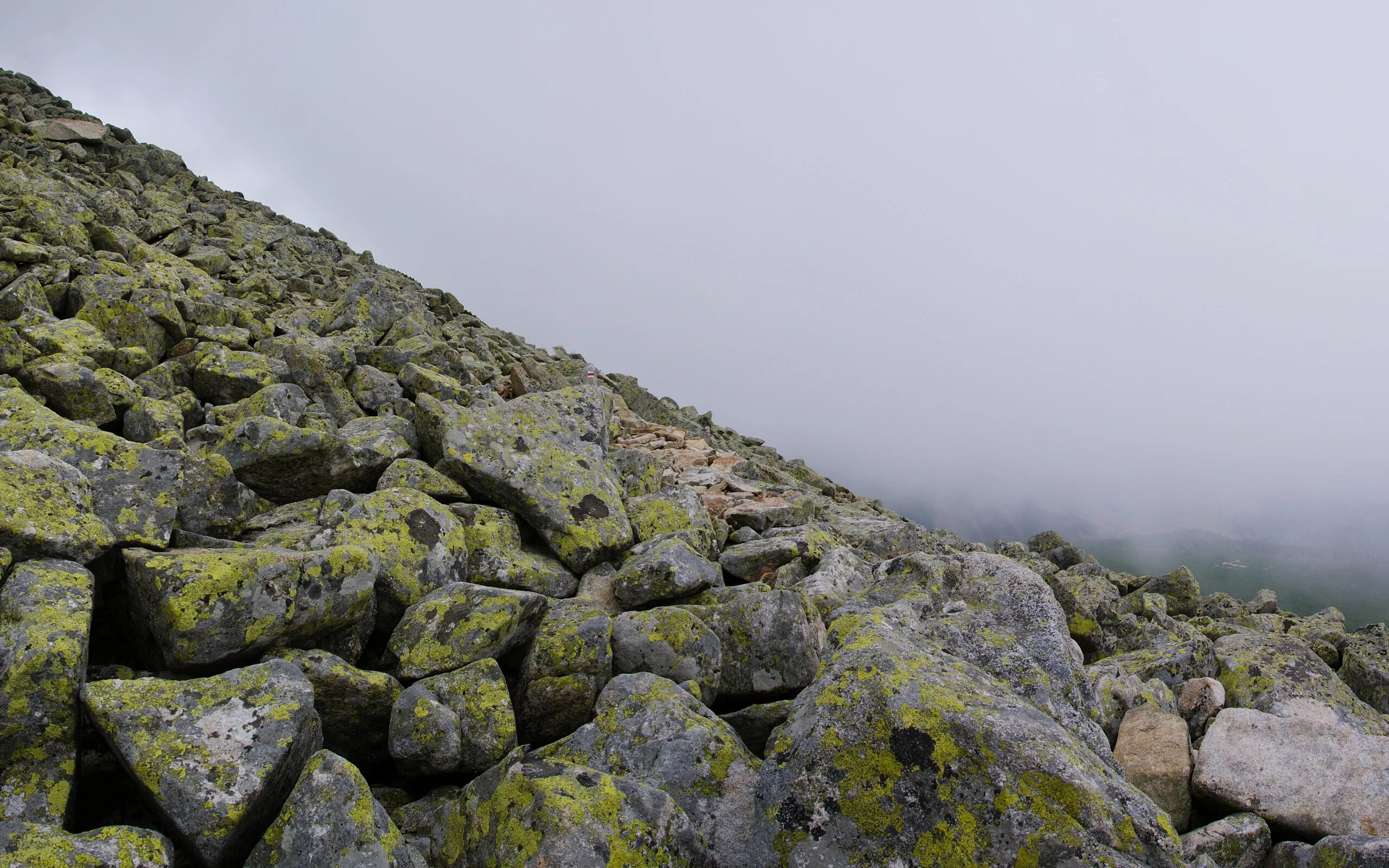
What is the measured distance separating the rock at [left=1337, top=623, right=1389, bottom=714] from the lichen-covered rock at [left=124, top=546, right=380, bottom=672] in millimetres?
16650

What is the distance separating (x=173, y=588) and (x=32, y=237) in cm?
1522

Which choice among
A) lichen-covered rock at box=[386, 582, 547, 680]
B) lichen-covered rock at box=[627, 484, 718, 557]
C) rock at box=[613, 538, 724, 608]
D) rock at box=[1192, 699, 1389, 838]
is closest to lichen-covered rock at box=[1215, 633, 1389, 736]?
rock at box=[1192, 699, 1389, 838]

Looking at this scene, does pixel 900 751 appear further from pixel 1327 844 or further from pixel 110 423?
pixel 110 423

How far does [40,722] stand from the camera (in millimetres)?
4980

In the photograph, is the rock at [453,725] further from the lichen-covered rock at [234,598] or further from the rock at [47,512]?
the rock at [47,512]

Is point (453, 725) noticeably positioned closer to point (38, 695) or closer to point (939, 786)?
point (38, 695)

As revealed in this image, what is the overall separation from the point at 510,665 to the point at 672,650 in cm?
184

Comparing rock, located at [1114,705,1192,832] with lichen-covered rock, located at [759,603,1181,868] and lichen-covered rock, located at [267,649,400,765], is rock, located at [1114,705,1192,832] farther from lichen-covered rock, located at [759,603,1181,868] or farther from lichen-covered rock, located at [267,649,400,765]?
lichen-covered rock, located at [267,649,400,765]

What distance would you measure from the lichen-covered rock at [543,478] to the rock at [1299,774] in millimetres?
7981

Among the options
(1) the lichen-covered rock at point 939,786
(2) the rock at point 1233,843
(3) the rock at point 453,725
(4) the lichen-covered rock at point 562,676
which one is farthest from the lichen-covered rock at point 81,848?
(2) the rock at point 1233,843

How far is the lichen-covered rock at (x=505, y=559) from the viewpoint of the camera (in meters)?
9.17

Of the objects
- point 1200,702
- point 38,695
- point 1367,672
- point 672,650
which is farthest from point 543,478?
point 1367,672

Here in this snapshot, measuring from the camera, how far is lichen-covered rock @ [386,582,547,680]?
7.04 metres

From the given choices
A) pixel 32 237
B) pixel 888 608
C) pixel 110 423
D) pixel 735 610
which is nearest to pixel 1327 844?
pixel 888 608
